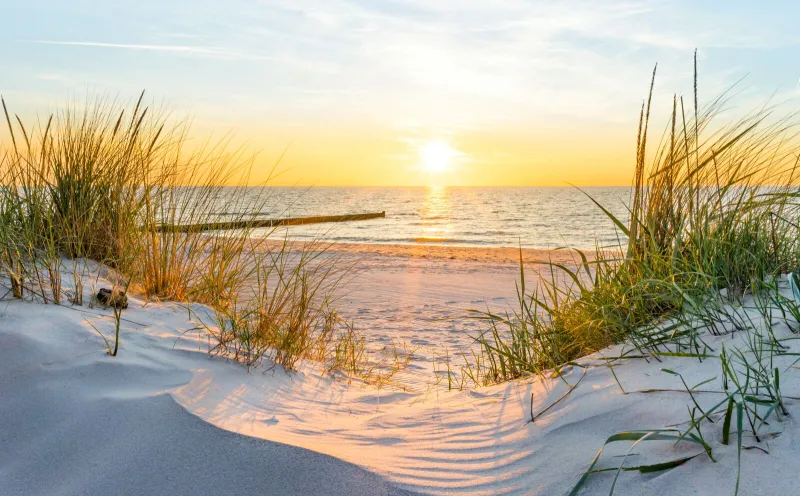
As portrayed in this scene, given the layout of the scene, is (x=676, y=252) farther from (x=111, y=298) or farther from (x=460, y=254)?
(x=460, y=254)

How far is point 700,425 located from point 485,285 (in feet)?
23.3

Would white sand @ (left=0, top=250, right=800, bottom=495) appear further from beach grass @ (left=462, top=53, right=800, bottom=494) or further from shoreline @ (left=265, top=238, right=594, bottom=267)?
shoreline @ (left=265, top=238, right=594, bottom=267)

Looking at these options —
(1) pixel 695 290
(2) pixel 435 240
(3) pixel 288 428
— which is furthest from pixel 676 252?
(2) pixel 435 240

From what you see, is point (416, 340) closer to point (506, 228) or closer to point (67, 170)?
point (67, 170)

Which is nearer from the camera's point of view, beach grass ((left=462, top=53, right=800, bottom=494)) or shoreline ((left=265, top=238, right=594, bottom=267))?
beach grass ((left=462, top=53, right=800, bottom=494))

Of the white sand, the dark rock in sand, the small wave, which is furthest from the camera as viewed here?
the small wave

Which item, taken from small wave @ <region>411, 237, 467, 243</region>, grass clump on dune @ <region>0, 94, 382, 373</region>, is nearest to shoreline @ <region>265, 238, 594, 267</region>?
small wave @ <region>411, 237, 467, 243</region>

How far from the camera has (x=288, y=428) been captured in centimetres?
212

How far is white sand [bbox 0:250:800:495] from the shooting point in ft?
5.39

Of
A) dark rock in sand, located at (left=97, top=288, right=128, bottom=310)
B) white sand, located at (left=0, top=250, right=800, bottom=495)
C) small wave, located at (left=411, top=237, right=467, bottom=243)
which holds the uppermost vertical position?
dark rock in sand, located at (left=97, top=288, right=128, bottom=310)

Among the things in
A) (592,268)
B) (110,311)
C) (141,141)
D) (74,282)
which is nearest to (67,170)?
(141,141)

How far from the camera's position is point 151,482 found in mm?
1680

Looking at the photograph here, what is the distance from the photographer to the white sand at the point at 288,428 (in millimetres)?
1644

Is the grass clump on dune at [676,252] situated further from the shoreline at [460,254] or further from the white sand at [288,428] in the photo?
the shoreline at [460,254]
